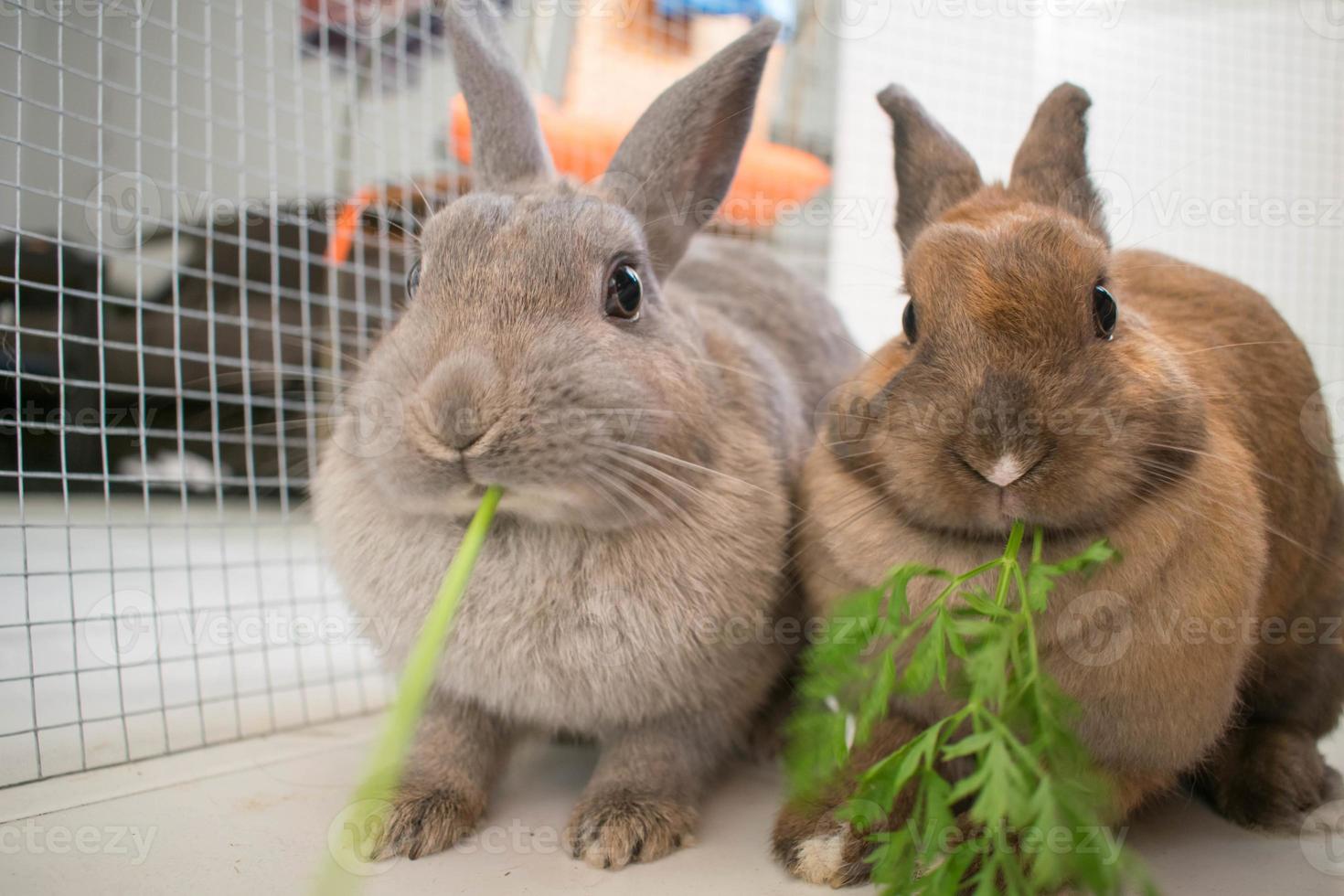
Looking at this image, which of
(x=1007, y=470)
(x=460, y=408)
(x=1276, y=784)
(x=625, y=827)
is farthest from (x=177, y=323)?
(x=1276, y=784)

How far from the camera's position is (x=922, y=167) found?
192 centimetres

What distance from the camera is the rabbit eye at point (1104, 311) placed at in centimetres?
147

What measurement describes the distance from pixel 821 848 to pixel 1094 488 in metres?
0.67

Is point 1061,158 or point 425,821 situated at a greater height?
point 1061,158

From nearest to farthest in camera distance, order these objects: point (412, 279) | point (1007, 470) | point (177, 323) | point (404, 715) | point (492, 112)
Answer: point (404, 715)
point (1007, 470)
point (412, 279)
point (492, 112)
point (177, 323)

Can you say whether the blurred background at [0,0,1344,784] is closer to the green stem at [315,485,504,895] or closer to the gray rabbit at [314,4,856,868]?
the gray rabbit at [314,4,856,868]

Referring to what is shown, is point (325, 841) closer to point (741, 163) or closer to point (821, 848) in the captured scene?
point (821, 848)

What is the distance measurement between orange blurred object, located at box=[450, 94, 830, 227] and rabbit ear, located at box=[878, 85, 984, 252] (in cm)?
138

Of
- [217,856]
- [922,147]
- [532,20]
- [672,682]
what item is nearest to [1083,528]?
[672,682]

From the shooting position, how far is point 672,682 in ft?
5.81

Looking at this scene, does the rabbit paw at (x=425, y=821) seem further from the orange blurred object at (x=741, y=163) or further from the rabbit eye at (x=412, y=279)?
the orange blurred object at (x=741, y=163)

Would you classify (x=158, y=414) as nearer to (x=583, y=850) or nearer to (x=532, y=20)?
(x=532, y=20)

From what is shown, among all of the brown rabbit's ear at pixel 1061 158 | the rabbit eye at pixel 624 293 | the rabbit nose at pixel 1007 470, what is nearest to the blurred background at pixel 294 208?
the brown rabbit's ear at pixel 1061 158

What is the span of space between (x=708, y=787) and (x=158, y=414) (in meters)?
2.22
